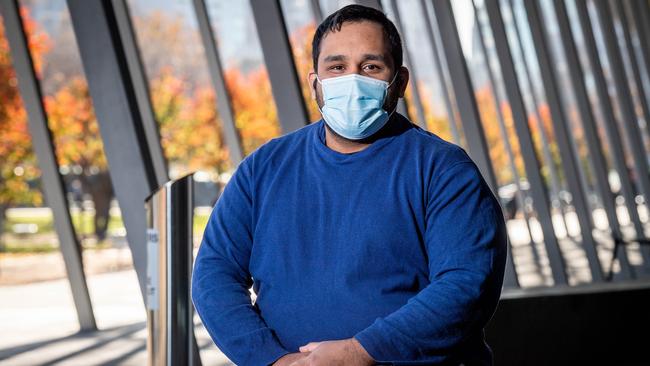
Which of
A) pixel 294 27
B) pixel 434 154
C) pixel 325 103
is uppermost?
pixel 294 27

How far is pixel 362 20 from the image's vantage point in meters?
1.72

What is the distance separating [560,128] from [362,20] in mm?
8080

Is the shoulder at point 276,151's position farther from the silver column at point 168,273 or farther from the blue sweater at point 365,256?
the silver column at point 168,273

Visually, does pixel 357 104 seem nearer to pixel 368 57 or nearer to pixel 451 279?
pixel 368 57

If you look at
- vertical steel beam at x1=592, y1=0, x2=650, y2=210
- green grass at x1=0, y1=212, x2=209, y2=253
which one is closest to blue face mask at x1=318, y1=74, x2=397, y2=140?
green grass at x1=0, y1=212, x2=209, y2=253

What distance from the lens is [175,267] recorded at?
2.28 m

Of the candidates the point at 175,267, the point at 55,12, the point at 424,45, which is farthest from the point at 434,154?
the point at 424,45

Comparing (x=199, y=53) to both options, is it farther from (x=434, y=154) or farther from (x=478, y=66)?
(x=434, y=154)

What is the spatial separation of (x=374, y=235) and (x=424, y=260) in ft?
0.36

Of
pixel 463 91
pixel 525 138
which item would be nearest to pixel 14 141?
pixel 463 91

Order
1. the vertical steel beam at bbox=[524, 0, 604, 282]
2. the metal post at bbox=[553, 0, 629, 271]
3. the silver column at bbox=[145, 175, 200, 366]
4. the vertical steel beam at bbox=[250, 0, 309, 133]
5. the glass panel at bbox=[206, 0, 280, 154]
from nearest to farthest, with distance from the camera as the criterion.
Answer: the silver column at bbox=[145, 175, 200, 366] < the vertical steel beam at bbox=[250, 0, 309, 133] < the vertical steel beam at bbox=[524, 0, 604, 282] < the metal post at bbox=[553, 0, 629, 271] < the glass panel at bbox=[206, 0, 280, 154]

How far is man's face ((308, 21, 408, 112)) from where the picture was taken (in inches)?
67.4

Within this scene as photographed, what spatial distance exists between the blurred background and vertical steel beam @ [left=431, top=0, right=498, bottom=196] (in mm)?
14

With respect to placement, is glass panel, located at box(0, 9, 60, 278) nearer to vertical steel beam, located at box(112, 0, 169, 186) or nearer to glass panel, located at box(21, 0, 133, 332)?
glass panel, located at box(21, 0, 133, 332)
